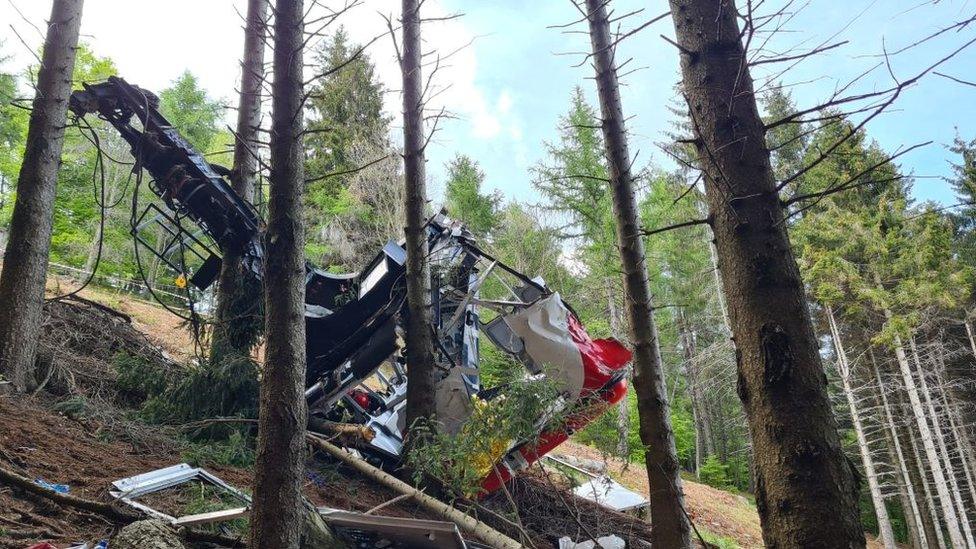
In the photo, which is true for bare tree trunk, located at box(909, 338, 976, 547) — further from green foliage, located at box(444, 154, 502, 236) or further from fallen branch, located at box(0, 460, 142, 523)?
fallen branch, located at box(0, 460, 142, 523)

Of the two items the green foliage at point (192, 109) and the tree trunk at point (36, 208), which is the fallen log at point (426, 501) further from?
the green foliage at point (192, 109)

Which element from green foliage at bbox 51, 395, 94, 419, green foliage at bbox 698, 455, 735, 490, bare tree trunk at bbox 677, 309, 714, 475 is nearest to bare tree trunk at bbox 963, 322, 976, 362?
green foliage at bbox 698, 455, 735, 490

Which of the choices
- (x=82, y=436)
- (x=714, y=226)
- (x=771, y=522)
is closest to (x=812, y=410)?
(x=771, y=522)

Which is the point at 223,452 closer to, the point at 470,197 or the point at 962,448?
the point at 470,197

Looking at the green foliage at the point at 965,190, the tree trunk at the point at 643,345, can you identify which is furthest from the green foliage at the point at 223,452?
the green foliage at the point at 965,190

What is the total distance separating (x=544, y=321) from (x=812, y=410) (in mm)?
4473

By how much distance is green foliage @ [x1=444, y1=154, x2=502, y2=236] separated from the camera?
24000mm

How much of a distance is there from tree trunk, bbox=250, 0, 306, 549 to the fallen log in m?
2.04

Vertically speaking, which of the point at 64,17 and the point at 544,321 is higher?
the point at 64,17

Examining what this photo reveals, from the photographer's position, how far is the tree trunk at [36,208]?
536 cm

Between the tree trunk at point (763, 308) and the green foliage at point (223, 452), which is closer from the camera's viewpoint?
the tree trunk at point (763, 308)

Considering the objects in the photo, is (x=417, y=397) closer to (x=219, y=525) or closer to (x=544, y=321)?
(x=544, y=321)

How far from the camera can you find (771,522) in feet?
6.25

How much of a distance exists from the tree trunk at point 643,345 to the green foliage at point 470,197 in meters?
17.8
